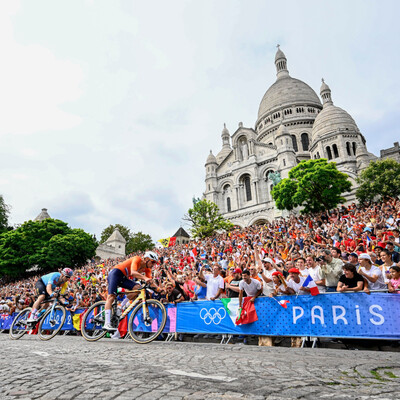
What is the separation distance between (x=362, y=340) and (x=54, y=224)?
47655 mm

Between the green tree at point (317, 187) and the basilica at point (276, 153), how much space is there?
9.07 m

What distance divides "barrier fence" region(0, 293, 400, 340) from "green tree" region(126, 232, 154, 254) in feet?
185

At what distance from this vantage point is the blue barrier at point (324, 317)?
561 centimetres

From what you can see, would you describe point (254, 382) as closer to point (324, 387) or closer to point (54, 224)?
point (324, 387)

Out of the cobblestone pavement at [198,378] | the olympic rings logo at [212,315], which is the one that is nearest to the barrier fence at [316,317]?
the olympic rings logo at [212,315]

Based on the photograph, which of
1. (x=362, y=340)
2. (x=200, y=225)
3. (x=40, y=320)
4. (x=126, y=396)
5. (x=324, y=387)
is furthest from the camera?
(x=200, y=225)

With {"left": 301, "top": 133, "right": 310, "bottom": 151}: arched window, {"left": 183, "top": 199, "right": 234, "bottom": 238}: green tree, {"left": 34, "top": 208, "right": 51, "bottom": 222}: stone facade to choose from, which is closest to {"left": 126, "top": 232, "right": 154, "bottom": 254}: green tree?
{"left": 34, "top": 208, "right": 51, "bottom": 222}: stone facade

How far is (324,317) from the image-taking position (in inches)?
→ 243

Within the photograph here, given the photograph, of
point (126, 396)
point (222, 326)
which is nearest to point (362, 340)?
point (222, 326)

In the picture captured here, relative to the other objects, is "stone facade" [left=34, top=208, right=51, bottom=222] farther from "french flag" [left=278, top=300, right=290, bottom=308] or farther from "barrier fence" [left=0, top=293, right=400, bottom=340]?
"french flag" [left=278, top=300, right=290, bottom=308]

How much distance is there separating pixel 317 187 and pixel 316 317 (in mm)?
28715

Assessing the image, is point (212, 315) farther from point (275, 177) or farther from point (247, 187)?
point (247, 187)

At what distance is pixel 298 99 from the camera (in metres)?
64.1

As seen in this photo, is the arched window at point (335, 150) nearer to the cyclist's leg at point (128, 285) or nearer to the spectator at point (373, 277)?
the spectator at point (373, 277)
